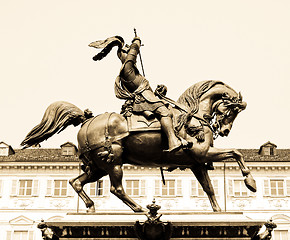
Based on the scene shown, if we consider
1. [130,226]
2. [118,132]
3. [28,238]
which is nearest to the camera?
[130,226]

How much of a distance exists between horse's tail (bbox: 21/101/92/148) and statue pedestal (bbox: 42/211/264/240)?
227cm

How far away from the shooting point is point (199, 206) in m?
52.9

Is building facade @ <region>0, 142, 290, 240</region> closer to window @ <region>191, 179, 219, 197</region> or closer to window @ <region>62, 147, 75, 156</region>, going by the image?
window @ <region>191, 179, 219, 197</region>

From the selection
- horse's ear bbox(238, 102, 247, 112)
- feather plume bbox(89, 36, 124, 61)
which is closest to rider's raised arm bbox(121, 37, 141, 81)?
feather plume bbox(89, 36, 124, 61)

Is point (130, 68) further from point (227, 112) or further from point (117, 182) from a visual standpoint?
point (117, 182)

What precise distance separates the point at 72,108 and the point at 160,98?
2029mm

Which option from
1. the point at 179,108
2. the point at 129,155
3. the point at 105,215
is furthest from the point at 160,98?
the point at 105,215

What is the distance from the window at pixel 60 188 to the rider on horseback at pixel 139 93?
3967 cm

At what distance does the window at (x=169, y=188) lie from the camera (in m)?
53.6

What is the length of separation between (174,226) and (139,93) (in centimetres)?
318

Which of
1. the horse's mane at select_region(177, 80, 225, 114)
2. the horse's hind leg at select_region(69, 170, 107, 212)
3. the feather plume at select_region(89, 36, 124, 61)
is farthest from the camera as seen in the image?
the feather plume at select_region(89, 36, 124, 61)

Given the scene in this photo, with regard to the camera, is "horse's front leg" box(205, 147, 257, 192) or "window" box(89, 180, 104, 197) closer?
"horse's front leg" box(205, 147, 257, 192)

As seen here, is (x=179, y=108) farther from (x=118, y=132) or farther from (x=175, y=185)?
(x=175, y=185)

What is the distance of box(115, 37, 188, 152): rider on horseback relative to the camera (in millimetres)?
13521
